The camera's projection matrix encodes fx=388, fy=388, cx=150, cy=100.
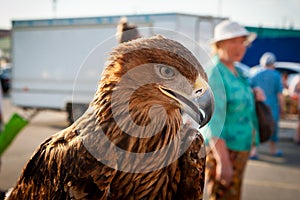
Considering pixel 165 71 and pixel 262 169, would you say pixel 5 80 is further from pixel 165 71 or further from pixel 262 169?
pixel 165 71

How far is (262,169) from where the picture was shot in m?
8.20

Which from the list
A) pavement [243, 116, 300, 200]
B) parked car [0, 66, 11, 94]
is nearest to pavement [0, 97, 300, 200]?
pavement [243, 116, 300, 200]

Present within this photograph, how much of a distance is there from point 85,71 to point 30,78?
12.0 meters

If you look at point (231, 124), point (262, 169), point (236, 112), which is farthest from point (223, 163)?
point (262, 169)

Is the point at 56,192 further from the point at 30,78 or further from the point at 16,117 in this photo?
the point at 30,78

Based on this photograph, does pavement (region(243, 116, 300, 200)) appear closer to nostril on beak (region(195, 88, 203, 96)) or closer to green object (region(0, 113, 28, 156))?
green object (region(0, 113, 28, 156))

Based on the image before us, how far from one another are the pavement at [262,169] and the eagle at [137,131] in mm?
4807

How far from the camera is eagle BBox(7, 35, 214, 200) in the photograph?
177 cm

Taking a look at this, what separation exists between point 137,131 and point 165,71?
328 mm

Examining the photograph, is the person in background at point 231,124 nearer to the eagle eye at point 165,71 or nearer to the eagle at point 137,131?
the eagle at point 137,131

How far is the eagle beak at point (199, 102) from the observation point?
1735mm

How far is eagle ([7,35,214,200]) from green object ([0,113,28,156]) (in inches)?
53.1

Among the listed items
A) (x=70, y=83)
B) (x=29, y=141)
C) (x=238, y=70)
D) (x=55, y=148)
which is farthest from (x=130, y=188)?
(x=70, y=83)

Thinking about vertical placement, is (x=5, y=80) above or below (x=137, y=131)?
below
